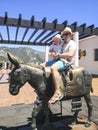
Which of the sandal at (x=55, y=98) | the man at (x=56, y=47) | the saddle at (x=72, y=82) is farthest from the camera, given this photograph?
the man at (x=56, y=47)

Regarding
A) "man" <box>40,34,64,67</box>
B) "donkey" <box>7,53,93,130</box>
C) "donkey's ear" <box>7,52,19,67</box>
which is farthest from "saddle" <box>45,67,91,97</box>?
"donkey's ear" <box>7,52,19,67</box>

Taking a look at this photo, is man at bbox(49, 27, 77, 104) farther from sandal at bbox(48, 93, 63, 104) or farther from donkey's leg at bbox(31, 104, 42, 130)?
donkey's leg at bbox(31, 104, 42, 130)

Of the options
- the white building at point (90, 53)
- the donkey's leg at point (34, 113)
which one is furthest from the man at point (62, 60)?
the white building at point (90, 53)

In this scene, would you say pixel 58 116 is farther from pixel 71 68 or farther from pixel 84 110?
pixel 71 68

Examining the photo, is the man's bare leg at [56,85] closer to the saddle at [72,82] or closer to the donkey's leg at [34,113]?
the saddle at [72,82]

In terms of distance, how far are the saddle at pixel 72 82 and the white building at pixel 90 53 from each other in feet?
51.8

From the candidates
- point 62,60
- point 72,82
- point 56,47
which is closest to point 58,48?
point 56,47

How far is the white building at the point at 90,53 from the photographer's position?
19.8 m

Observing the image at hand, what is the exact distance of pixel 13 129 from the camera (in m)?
4.48

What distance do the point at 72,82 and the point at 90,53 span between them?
56.3 feet

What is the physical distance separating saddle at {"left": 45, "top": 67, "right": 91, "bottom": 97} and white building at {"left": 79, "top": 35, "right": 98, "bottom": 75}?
1579 centimetres

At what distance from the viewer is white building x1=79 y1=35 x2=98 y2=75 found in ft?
65.0

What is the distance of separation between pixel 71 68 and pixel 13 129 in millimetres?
1761

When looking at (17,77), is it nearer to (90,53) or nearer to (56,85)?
(56,85)
